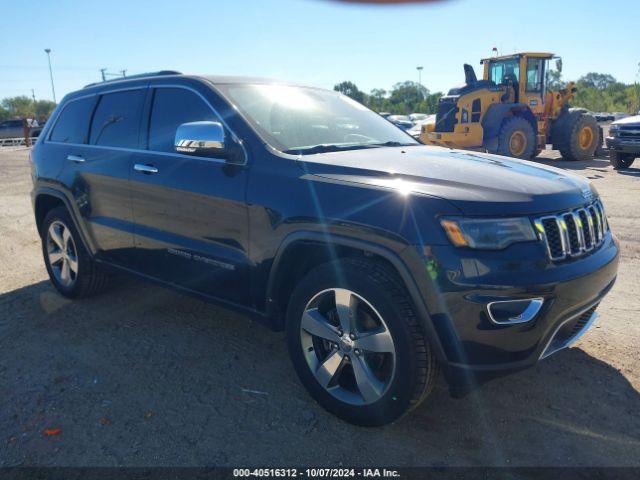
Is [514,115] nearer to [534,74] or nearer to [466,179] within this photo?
[534,74]

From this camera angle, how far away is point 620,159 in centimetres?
1310

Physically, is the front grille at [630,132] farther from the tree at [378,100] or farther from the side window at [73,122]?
the tree at [378,100]

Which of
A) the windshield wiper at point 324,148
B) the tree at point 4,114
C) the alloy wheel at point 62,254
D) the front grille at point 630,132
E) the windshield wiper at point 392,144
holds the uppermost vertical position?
the tree at point 4,114

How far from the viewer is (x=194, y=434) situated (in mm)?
2881

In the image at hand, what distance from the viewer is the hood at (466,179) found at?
2.56m

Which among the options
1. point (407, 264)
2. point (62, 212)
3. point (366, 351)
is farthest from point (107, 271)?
point (407, 264)

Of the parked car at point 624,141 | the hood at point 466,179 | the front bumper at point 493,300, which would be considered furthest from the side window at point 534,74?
the front bumper at point 493,300

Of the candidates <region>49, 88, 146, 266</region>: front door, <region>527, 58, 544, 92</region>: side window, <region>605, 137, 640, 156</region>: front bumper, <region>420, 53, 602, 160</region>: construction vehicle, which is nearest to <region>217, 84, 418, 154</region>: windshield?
<region>49, 88, 146, 266</region>: front door

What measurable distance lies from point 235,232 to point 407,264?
1177 millimetres

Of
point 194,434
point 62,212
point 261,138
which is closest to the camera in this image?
point 194,434

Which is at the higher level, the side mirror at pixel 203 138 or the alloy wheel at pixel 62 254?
the side mirror at pixel 203 138

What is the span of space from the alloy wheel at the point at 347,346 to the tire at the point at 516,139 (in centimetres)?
1215

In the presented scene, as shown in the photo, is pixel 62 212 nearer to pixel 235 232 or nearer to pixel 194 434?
pixel 235 232

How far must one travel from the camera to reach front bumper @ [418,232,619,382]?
7.97 feet
